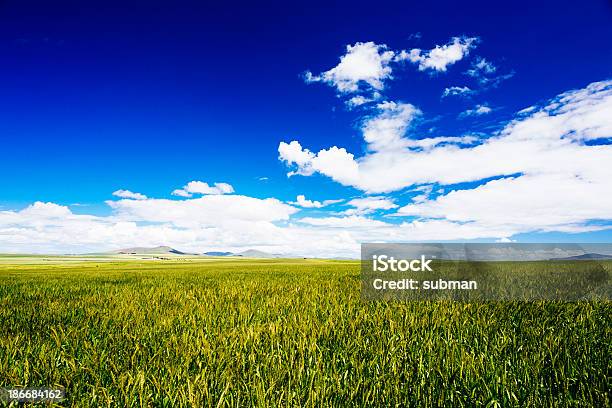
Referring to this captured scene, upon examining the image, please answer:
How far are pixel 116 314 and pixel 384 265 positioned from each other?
608cm

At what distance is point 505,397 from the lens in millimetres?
2506

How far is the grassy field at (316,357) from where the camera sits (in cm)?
256

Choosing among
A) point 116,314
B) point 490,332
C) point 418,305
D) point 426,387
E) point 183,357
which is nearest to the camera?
point 426,387

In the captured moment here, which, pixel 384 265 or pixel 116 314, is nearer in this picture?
pixel 116 314

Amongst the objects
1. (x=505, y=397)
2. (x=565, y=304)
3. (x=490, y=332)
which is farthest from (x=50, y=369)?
(x=565, y=304)

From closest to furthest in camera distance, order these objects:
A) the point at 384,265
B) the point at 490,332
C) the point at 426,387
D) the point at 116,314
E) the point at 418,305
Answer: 1. the point at 426,387
2. the point at 490,332
3. the point at 116,314
4. the point at 418,305
5. the point at 384,265

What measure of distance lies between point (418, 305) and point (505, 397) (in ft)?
11.7

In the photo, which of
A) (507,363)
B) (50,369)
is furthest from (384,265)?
(50,369)

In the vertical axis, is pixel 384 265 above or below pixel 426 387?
above

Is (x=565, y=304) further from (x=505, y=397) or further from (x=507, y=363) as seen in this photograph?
(x=505, y=397)

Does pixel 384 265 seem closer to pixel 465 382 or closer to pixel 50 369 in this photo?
pixel 465 382

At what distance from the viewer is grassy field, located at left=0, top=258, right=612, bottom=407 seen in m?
2.56

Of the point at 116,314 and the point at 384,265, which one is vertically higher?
the point at 384,265

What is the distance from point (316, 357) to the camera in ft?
11.0
